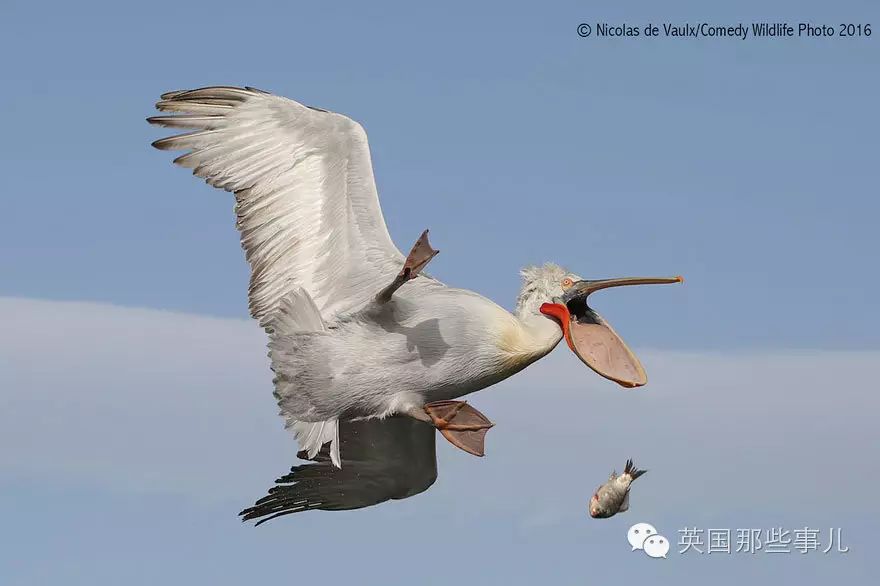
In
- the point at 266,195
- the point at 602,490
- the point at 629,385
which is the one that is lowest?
the point at 602,490

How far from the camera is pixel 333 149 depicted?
12.4 metres

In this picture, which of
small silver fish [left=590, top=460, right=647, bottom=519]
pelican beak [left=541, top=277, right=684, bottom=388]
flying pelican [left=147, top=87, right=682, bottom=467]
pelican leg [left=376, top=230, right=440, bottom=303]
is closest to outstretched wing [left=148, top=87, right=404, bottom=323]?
flying pelican [left=147, top=87, right=682, bottom=467]

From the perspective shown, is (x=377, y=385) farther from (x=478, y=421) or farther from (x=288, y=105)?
(x=288, y=105)

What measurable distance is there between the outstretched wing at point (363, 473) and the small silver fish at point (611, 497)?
1.40 meters

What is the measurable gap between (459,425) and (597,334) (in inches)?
52.6

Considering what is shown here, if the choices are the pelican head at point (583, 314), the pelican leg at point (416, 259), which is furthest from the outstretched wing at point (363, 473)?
the pelican leg at point (416, 259)

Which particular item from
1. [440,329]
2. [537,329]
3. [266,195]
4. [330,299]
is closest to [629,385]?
[537,329]

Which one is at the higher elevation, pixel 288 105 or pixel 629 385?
pixel 288 105

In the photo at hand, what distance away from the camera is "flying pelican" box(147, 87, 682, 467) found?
1154cm

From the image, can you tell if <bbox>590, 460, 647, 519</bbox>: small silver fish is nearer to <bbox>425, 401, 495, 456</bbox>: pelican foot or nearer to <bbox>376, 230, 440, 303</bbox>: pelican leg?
<bbox>425, 401, 495, 456</bbox>: pelican foot

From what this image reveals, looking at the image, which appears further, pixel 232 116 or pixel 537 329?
Answer: pixel 232 116

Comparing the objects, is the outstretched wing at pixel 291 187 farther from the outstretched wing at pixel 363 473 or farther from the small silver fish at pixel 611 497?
the small silver fish at pixel 611 497

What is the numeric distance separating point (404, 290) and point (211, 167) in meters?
1.96

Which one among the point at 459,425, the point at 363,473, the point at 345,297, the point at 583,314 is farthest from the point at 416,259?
the point at 363,473
